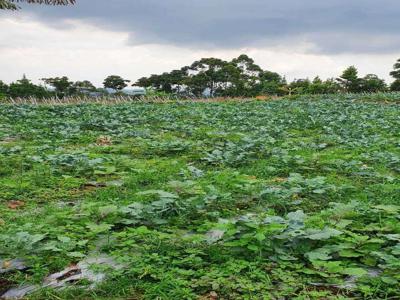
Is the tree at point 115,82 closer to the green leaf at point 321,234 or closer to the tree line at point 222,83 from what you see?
the tree line at point 222,83

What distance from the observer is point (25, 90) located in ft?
164

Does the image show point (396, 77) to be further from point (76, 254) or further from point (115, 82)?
point (76, 254)

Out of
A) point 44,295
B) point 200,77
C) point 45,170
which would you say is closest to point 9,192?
point 45,170

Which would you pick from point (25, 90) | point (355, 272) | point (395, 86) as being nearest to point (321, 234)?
point (355, 272)

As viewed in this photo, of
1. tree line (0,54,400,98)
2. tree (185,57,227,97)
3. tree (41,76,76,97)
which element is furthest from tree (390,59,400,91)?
tree (41,76,76,97)

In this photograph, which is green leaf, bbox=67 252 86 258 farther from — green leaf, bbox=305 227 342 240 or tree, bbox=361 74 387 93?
tree, bbox=361 74 387 93

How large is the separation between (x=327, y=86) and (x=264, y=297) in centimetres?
5121

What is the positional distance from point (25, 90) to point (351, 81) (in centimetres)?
3814

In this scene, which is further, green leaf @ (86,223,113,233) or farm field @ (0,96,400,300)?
green leaf @ (86,223,113,233)

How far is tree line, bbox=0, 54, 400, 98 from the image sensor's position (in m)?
51.1

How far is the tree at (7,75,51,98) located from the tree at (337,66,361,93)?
35.3 meters

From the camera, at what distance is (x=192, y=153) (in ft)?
29.8

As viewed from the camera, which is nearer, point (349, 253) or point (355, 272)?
point (355, 272)

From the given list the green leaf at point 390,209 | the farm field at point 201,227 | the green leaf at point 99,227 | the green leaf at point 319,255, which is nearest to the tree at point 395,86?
the farm field at point 201,227
